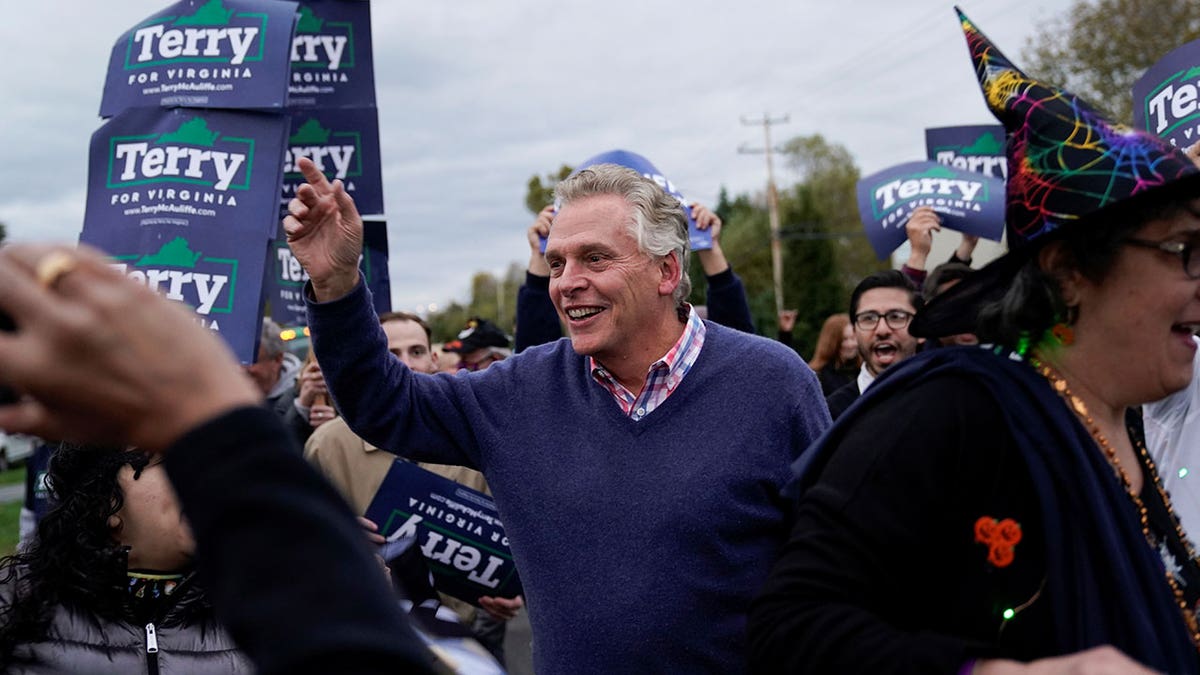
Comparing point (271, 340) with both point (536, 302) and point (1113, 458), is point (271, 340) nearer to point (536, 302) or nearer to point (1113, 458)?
point (536, 302)

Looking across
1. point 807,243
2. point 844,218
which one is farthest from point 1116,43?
point 844,218

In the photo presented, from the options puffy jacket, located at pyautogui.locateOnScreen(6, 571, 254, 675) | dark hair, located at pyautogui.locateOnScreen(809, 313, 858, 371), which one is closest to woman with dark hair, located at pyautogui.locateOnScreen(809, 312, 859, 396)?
dark hair, located at pyautogui.locateOnScreen(809, 313, 858, 371)

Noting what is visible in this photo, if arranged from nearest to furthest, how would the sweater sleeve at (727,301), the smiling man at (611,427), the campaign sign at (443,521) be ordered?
the smiling man at (611,427) < the campaign sign at (443,521) < the sweater sleeve at (727,301)

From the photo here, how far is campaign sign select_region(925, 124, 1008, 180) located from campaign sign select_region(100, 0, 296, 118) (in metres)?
4.39

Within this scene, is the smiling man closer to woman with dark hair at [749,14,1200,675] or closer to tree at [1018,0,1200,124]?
woman with dark hair at [749,14,1200,675]

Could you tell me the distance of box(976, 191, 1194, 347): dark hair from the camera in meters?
1.75

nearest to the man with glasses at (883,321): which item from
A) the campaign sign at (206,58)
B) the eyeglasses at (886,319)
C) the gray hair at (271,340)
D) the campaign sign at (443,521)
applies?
the eyeglasses at (886,319)

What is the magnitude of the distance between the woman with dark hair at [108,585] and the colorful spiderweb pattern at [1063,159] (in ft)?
6.33

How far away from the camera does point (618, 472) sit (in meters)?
2.68

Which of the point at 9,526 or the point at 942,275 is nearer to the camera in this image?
the point at 942,275

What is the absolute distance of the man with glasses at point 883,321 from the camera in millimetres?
5191

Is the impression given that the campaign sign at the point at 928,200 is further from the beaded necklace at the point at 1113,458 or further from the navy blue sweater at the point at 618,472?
the beaded necklace at the point at 1113,458

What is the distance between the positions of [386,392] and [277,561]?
1916 mm

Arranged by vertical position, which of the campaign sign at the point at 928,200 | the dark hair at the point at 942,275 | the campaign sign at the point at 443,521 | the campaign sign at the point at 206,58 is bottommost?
the campaign sign at the point at 443,521
